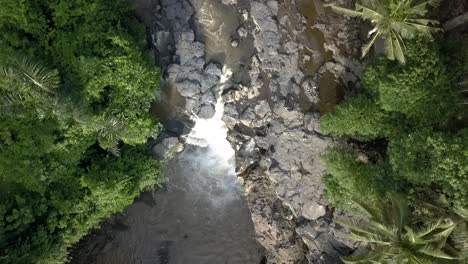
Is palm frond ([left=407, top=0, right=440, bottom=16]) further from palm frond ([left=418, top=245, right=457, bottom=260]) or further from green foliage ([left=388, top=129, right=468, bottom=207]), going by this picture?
palm frond ([left=418, top=245, right=457, bottom=260])

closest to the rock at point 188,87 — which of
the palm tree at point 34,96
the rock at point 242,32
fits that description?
the rock at point 242,32

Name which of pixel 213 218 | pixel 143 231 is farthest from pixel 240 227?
pixel 143 231

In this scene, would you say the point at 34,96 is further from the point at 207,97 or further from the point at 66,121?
the point at 207,97

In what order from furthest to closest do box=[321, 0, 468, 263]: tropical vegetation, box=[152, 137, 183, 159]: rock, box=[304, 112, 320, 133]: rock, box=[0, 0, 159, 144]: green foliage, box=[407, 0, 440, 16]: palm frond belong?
box=[152, 137, 183, 159]: rock, box=[304, 112, 320, 133]: rock, box=[0, 0, 159, 144]: green foliage, box=[407, 0, 440, 16]: palm frond, box=[321, 0, 468, 263]: tropical vegetation

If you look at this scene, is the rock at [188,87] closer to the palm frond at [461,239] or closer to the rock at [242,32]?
the rock at [242,32]

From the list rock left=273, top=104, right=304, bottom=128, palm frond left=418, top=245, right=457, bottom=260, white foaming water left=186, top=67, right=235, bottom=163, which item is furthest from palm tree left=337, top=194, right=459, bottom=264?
white foaming water left=186, top=67, right=235, bottom=163

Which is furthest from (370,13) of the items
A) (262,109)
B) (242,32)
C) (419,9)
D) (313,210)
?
(313,210)
